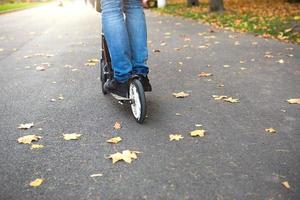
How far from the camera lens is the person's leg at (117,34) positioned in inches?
141

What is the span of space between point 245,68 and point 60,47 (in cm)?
425

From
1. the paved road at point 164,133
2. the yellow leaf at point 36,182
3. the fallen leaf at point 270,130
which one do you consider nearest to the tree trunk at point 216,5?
the paved road at point 164,133

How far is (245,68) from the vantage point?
5.89 meters

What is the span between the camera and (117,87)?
12.9 ft

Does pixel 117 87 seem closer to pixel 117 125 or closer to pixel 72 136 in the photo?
pixel 117 125

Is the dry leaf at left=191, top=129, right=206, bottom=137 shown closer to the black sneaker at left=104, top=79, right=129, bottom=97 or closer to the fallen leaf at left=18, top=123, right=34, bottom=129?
the black sneaker at left=104, top=79, right=129, bottom=97

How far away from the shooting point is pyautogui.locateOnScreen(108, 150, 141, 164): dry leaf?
9.80 feet

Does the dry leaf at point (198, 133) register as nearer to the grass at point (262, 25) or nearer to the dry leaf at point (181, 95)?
the dry leaf at point (181, 95)

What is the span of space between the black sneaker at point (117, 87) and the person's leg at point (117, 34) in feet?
0.50

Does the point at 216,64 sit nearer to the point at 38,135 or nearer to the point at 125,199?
the point at 38,135

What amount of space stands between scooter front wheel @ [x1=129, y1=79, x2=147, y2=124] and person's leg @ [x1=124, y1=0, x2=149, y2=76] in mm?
222

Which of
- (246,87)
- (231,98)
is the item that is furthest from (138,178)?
(246,87)

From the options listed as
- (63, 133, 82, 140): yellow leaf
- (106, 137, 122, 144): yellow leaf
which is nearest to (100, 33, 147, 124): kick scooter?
(106, 137, 122, 144): yellow leaf

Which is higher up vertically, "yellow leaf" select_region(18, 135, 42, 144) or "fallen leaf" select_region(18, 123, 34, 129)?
"yellow leaf" select_region(18, 135, 42, 144)
